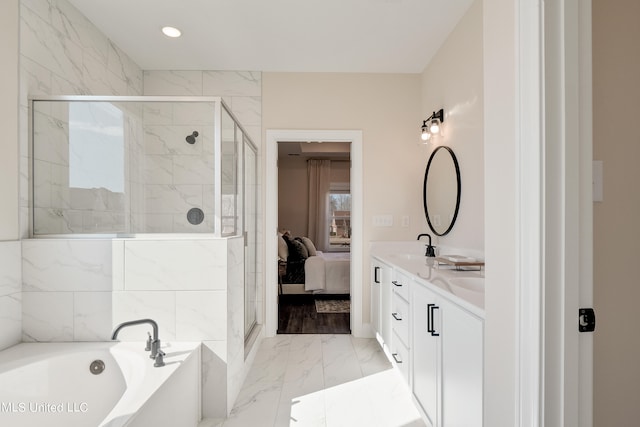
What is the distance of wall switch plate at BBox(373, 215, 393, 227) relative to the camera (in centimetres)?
331

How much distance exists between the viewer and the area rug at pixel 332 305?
4.09m

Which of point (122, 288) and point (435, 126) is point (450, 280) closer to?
point (435, 126)

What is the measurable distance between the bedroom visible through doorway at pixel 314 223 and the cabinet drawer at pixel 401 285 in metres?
2.08

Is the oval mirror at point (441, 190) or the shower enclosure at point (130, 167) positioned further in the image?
the oval mirror at point (441, 190)

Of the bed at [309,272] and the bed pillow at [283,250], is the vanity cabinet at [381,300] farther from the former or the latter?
the bed pillow at [283,250]

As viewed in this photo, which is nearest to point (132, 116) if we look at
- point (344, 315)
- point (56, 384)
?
point (56, 384)

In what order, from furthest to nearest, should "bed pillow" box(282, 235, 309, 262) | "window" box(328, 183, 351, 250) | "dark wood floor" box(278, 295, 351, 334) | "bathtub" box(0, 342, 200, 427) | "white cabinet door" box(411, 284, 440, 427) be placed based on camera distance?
"window" box(328, 183, 351, 250), "bed pillow" box(282, 235, 309, 262), "dark wood floor" box(278, 295, 351, 334), "white cabinet door" box(411, 284, 440, 427), "bathtub" box(0, 342, 200, 427)

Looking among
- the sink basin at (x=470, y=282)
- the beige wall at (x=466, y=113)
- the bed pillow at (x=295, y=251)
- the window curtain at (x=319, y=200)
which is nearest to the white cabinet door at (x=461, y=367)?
the sink basin at (x=470, y=282)

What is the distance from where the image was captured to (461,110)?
8.17ft

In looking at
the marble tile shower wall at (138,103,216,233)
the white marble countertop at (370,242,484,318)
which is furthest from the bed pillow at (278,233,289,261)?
the marble tile shower wall at (138,103,216,233)

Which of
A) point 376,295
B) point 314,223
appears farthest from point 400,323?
point 314,223

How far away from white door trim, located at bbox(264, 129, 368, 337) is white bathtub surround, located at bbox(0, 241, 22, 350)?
6.00ft

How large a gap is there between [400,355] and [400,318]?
0.25 metres

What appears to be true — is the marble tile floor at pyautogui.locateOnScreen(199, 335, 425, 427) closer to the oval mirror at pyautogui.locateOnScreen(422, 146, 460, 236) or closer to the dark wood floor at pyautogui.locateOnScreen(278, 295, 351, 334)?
the dark wood floor at pyautogui.locateOnScreen(278, 295, 351, 334)
